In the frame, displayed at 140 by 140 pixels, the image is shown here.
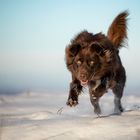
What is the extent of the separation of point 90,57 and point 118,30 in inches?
63.2

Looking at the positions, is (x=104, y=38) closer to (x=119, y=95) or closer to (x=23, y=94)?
(x=119, y=95)

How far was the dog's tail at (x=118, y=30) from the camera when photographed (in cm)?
822

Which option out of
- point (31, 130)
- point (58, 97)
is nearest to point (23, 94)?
point (58, 97)

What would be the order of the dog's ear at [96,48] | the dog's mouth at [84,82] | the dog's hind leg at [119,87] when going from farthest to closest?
the dog's hind leg at [119,87] < the dog's ear at [96,48] < the dog's mouth at [84,82]

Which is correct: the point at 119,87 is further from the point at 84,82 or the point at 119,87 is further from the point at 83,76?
the point at 83,76

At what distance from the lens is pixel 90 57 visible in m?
6.97

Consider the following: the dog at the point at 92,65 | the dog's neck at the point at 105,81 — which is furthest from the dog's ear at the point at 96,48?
the dog's neck at the point at 105,81

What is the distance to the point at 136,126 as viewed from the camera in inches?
170

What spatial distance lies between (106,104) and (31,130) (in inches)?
176

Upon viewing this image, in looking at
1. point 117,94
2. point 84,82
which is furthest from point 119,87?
point 84,82

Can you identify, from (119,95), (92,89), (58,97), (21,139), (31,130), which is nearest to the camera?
(21,139)

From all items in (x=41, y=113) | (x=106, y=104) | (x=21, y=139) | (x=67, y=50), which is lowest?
(x=21, y=139)

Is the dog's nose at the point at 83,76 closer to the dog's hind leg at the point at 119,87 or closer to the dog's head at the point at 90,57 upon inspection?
the dog's head at the point at 90,57

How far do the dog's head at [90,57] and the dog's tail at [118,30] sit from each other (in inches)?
29.8
